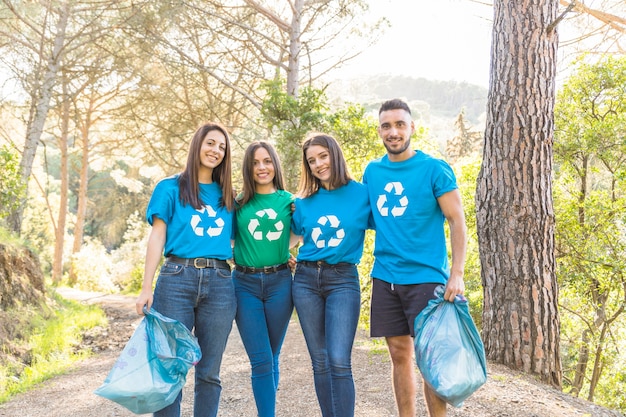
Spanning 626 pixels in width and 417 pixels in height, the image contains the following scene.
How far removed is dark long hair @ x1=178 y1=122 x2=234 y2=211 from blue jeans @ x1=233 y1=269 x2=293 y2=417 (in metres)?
0.44

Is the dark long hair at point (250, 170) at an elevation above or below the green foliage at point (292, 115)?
below

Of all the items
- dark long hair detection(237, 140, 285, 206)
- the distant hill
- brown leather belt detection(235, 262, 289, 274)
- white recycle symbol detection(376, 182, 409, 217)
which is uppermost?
the distant hill

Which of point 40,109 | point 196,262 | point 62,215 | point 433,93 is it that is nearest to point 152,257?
point 196,262

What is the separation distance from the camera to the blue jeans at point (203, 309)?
2.71 m

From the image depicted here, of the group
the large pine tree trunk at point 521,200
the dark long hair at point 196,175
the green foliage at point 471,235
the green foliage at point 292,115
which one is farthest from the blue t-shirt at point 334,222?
the green foliage at point 292,115

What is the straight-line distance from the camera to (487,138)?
483 cm

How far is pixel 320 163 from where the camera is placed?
2.99 metres

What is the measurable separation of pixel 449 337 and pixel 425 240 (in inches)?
19.8

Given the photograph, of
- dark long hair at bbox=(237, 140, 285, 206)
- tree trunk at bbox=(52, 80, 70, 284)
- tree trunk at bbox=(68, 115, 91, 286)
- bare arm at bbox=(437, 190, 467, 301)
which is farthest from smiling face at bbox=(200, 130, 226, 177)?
tree trunk at bbox=(68, 115, 91, 286)

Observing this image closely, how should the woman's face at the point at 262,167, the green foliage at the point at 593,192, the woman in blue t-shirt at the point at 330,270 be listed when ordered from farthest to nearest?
the green foliage at the point at 593,192, the woman's face at the point at 262,167, the woman in blue t-shirt at the point at 330,270

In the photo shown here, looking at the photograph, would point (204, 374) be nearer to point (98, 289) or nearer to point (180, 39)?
point (180, 39)

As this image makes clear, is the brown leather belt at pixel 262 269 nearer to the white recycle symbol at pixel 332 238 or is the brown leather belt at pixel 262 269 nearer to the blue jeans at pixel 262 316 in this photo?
the blue jeans at pixel 262 316

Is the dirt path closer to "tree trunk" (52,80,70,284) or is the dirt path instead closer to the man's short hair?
the man's short hair

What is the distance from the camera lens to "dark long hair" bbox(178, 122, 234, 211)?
2.82 meters
